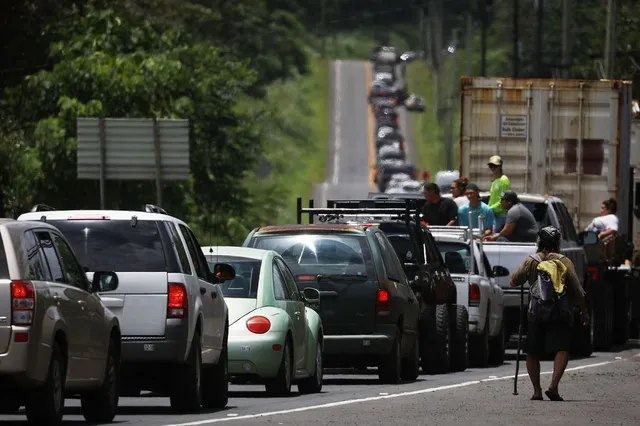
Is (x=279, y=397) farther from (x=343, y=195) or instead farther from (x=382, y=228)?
(x=343, y=195)

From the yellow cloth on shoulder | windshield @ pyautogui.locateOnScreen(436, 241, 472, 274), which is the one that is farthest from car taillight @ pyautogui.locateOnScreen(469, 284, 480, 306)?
the yellow cloth on shoulder

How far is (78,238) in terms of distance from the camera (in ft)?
52.3

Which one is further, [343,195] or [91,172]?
[343,195]

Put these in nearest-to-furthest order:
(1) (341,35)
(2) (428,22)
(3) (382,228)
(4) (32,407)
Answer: (4) (32,407), (3) (382,228), (2) (428,22), (1) (341,35)

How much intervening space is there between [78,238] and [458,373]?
8572 millimetres

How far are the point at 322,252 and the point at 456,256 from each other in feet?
13.7

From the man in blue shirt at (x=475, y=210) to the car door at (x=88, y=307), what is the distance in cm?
1293

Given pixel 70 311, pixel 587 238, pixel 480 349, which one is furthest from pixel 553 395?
pixel 587 238

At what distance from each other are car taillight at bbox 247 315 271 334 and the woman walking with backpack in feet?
7.54

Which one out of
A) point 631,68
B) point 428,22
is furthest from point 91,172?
point 428,22

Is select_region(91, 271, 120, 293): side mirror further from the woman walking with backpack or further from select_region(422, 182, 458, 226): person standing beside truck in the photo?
select_region(422, 182, 458, 226): person standing beside truck

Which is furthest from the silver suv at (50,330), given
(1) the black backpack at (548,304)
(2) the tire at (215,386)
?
(1) the black backpack at (548,304)

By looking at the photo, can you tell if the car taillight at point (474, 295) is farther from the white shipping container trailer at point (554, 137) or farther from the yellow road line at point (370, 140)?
the yellow road line at point (370, 140)

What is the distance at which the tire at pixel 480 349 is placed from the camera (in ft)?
82.6
